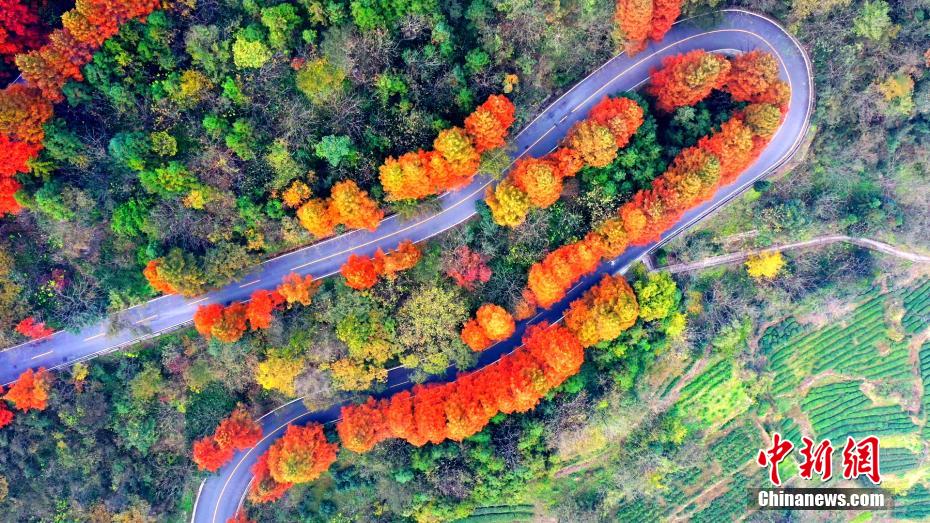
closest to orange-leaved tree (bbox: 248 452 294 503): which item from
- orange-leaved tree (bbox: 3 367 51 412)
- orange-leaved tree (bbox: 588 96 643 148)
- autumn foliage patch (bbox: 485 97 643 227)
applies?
orange-leaved tree (bbox: 3 367 51 412)

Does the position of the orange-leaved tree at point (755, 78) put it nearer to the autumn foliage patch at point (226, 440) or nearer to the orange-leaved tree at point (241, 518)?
the autumn foliage patch at point (226, 440)

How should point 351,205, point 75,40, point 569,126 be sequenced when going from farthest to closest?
point 569,126
point 351,205
point 75,40

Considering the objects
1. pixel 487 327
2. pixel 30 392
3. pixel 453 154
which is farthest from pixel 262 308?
pixel 30 392

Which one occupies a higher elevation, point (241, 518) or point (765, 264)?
point (765, 264)

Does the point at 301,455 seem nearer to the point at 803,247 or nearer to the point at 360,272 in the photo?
the point at 360,272

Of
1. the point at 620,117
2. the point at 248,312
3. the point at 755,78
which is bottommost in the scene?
the point at 248,312
